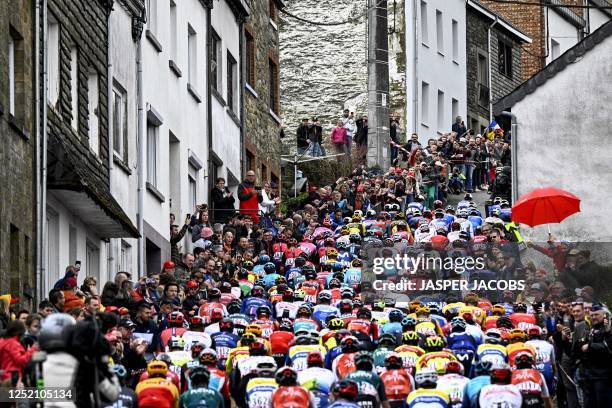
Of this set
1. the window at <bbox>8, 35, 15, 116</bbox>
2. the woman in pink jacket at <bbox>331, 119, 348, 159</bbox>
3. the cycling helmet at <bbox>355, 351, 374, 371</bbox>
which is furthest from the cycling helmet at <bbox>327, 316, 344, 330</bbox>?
the woman in pink jacket at <bbox>331, 119, 348, 159</bbox>

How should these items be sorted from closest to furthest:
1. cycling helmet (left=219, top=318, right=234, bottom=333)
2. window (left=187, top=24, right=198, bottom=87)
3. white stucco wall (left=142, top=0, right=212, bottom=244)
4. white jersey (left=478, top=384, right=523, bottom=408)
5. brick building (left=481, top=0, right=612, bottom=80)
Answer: white jersey (left=478, top=384, right=523, bottom=408) → cycling helmet (left=219, top=318, right=234, bottom=333) → white stucco wall (left=142, top=0, right=212, bottom=244) → window (left=187, top=24, right=198, bottom=87) → brick building (left=481, top=0, right=612, bottom=80)

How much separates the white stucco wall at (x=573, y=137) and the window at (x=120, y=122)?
10184 millimetres

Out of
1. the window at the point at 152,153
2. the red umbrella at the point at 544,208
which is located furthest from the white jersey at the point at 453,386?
the window at the point at 152,153

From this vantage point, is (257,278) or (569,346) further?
(257,278)

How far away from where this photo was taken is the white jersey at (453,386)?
2692 centimetres

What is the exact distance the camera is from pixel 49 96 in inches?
1407

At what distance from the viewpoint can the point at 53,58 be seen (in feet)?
119

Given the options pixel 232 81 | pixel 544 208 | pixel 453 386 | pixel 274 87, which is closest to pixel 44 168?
pixel 453 386

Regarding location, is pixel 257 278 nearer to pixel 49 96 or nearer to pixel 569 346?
pixel 49 96

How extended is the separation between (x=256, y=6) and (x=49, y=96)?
79.4 ft

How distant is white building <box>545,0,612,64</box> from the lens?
284 ft

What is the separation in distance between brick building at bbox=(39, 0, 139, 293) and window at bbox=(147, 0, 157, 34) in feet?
15.1

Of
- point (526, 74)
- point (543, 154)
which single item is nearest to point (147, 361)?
point (543, 154)

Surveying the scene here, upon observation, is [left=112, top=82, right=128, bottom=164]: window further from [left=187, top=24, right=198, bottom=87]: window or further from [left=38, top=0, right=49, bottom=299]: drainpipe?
[left=187, top=24, right=198, bottom=87]: window
